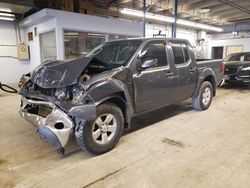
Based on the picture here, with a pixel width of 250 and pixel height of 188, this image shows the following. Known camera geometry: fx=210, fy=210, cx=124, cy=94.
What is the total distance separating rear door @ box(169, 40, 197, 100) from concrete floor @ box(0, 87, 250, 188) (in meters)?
0.62

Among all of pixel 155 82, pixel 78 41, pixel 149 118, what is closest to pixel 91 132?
pixel 155 82

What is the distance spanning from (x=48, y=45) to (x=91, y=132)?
20.8ft

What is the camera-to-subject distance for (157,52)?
3.57m

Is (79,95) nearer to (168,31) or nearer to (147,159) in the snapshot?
(147,159)

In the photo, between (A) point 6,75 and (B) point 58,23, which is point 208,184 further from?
(A) point 6,75

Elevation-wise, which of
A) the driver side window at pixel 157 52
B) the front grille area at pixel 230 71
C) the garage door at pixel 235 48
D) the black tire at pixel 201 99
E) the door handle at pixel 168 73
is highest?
the garage door at pixel 235 48

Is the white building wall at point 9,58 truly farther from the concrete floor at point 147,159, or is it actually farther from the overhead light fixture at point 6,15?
the concrete floor at point 147,159

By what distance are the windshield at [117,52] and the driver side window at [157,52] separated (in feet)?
0.65

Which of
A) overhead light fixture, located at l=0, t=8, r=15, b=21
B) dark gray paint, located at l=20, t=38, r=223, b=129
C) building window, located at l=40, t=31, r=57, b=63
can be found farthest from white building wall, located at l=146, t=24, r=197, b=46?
dark gray paint, located at l=20, t=38, r=223, b=129

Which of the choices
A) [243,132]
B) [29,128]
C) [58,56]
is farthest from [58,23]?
[243,132]

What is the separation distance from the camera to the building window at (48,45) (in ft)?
24.7

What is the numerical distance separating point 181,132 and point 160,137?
44 cm

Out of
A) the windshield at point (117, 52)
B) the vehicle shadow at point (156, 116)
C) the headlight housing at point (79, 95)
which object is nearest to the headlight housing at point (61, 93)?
the headlight housing at point (79, 95)

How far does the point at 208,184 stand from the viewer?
2127 millimetres
